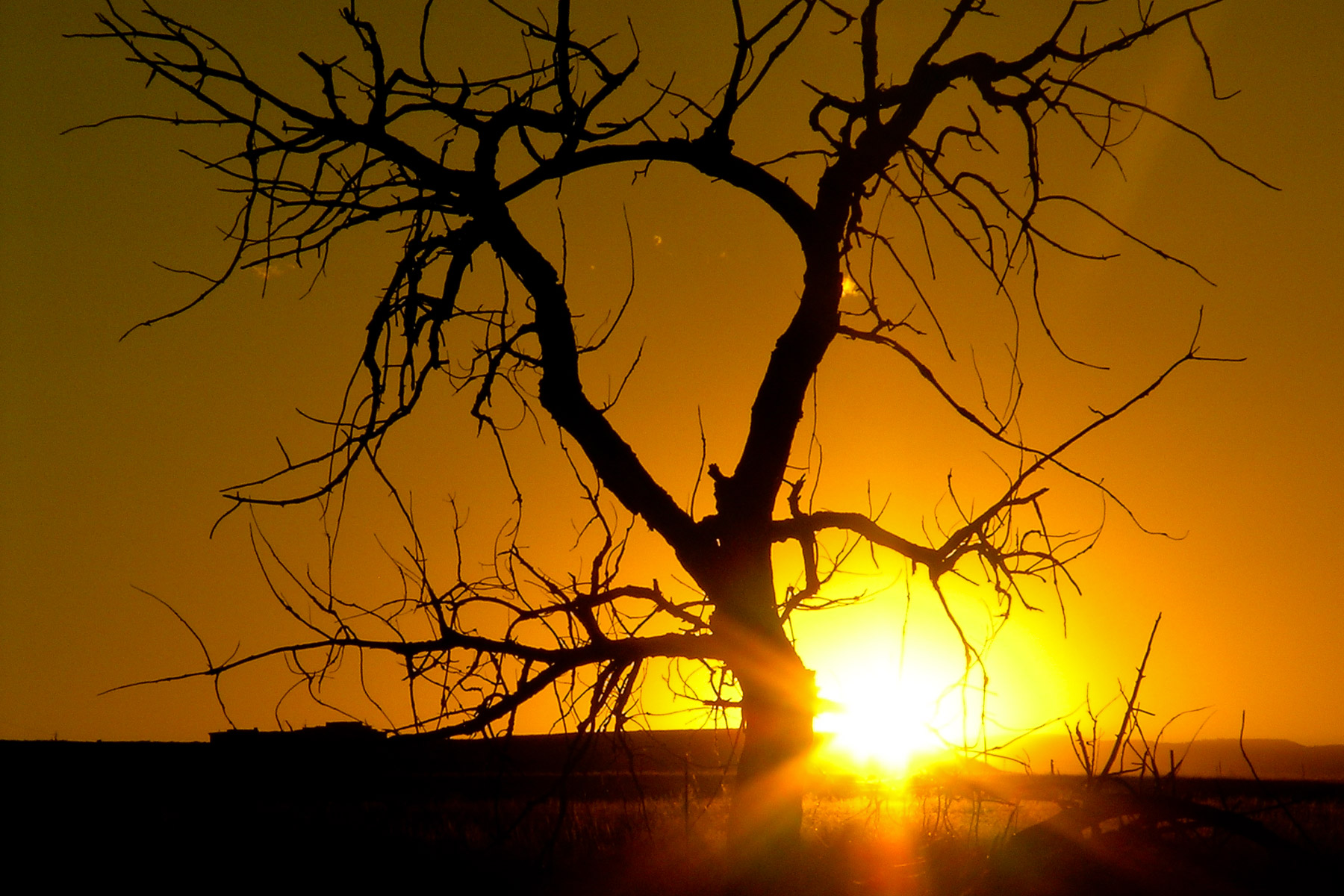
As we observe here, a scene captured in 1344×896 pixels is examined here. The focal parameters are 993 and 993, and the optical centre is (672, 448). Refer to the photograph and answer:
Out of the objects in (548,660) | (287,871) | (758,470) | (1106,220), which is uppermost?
(1106,220)

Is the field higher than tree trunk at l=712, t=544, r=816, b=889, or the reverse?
tree trunk at l=712, t=544, r=816, b=889

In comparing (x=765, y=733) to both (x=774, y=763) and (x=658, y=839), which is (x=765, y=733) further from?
(x=658, y=839)

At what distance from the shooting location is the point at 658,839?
→ 6.59 m

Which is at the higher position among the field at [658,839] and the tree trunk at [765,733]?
the tree trunk at [765,733]

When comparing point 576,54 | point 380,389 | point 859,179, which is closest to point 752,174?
point 859,179

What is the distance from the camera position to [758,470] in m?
4.17

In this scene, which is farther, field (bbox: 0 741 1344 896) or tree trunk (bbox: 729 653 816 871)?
tree trunk (bbox: 729 653 816 871)

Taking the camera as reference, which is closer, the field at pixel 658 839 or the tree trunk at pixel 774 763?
the field at pixel 658 839

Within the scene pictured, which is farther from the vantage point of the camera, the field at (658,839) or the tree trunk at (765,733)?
the tree trunk at (765,733)

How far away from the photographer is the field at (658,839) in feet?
12.1

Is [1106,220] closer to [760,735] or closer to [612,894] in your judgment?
[760,735]

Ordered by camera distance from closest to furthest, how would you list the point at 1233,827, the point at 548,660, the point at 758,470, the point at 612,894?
the point at 1233,827, the point at 548,660, the point at 758,470, the point at 612,894

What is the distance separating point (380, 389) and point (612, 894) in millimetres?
2621

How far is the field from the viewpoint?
3.69 meters
